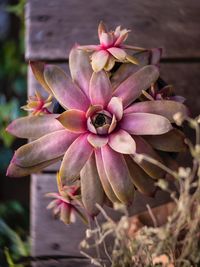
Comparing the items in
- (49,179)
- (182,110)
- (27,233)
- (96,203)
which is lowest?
(27,233)

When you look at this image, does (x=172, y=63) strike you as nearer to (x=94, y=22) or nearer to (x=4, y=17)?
(x=94, y=22)

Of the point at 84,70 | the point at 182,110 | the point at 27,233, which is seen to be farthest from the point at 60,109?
the point at 27,233

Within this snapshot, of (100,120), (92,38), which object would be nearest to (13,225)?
(92,38)

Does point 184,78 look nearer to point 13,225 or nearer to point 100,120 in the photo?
point 100,120

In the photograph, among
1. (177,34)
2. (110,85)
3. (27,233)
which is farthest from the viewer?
(27,233)

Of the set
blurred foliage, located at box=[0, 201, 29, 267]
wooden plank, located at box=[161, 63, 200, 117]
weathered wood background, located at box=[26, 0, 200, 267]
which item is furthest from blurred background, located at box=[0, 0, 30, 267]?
wooden plank, located at box=[161, 63, 200, 117]

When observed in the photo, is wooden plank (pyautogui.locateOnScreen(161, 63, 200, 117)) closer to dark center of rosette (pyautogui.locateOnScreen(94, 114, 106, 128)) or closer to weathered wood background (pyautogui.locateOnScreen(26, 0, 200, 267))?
weathered wood background (pyautogui.locateOnScreen(26, 0, 200, 267))

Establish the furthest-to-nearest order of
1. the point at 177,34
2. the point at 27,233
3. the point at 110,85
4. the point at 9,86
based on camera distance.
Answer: the point at 9,86 → the point at 27,233 → the point at 177,34 → the point at 110,85
